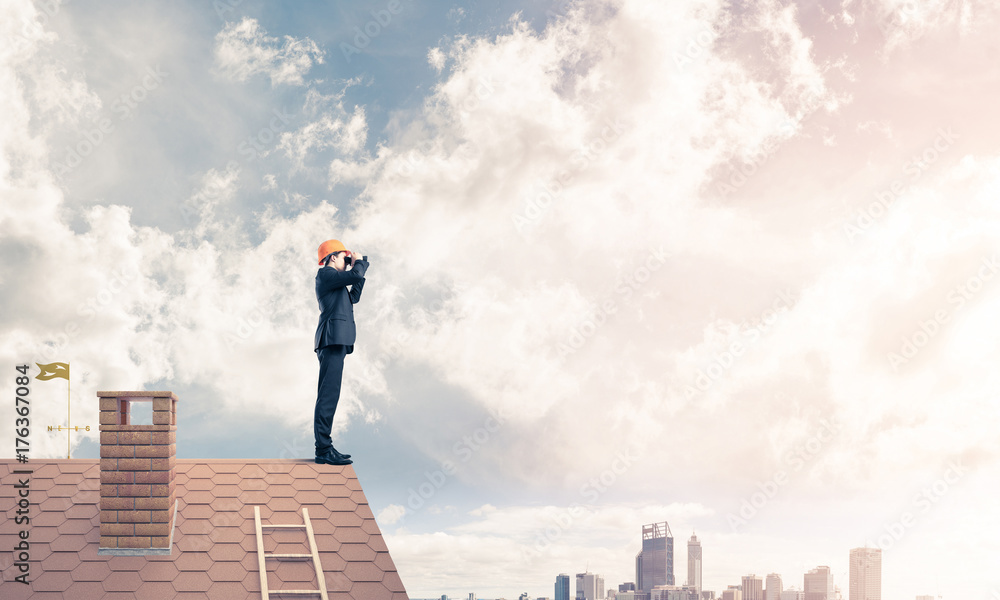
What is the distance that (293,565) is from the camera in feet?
29.8

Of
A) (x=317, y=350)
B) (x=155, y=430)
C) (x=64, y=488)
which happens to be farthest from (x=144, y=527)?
(x=317, y=350)

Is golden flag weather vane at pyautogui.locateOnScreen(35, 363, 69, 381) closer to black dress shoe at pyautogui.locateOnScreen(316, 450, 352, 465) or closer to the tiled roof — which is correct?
the tiled roof

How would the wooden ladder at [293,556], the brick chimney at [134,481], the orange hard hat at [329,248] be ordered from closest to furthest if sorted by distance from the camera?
the wooden ladder at [293,556]
the brick chimney at [134,481]
the orange hard hat at [329,248]

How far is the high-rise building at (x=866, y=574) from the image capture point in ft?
292

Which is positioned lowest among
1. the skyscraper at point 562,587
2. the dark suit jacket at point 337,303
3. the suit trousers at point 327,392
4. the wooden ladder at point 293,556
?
the skyscraper at point 562,587

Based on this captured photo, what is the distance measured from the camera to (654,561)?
5285 inches

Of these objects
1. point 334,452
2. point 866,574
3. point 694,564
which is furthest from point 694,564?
point 334,452

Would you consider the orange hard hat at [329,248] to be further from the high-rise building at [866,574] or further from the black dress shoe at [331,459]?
the high-rise building at [866,574]

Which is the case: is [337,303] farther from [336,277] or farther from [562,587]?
[562,587]

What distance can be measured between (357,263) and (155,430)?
406 cm

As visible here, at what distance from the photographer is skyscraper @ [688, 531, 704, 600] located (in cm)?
11412

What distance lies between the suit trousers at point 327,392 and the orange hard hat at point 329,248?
1629 mm

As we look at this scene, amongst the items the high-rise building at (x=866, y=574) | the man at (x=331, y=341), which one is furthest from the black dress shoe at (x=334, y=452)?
the high-rise building at (x=866, y=574)

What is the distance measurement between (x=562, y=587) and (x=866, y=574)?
66.5 m
